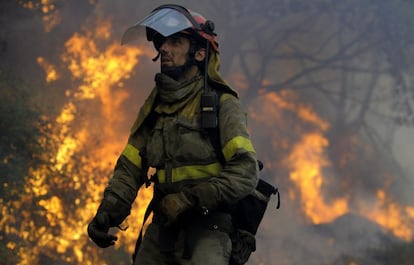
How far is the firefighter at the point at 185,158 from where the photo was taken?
2904mm

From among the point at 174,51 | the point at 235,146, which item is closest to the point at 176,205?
→ the point at 235,146

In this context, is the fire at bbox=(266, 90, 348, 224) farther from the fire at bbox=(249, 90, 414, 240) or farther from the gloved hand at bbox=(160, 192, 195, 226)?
the gloved hand at bbox=(160, 192, 195, 226)

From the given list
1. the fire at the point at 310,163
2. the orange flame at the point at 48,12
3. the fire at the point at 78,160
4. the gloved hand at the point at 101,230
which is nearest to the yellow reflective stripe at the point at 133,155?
the gloved hand at the point at 101,230

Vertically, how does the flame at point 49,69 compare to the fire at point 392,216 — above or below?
above

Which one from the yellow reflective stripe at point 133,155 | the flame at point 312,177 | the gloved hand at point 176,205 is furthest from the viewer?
the flame at point 312,177

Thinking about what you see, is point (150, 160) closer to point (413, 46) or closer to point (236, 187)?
point (236, 187)

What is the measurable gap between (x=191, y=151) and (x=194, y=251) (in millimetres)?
532

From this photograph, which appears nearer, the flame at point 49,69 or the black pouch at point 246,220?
the black pouch at point 246,220

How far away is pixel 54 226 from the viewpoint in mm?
10352

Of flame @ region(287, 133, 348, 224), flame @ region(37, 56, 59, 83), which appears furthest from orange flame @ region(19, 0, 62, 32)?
flame @ region(287, 133, 348, 224)

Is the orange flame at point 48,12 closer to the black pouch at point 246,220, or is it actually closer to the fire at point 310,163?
the fire at point 310,163

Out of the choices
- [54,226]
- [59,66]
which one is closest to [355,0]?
[59,66]

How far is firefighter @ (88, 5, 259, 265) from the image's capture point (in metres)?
2.90

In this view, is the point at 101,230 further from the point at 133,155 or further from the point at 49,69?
the point at 49,69
